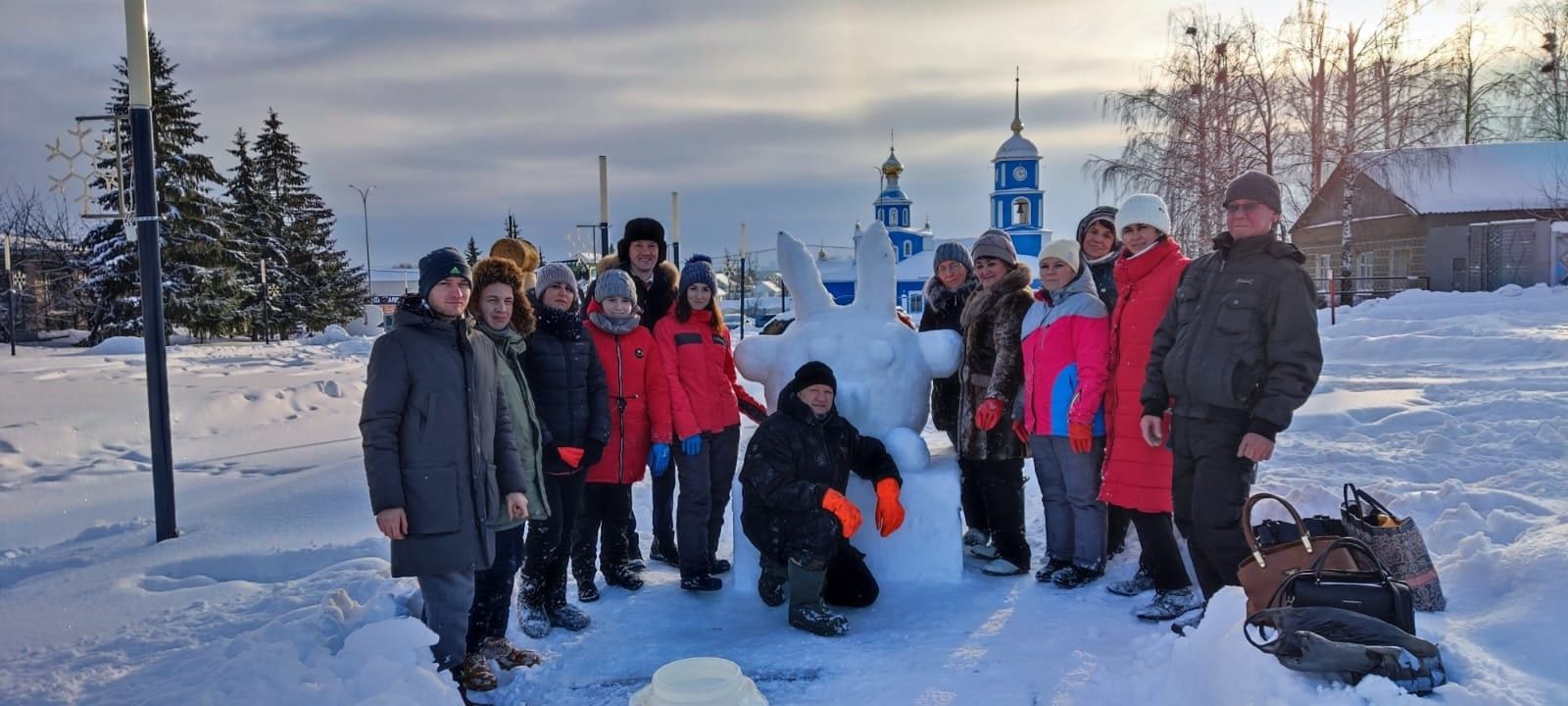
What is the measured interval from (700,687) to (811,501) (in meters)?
1.22

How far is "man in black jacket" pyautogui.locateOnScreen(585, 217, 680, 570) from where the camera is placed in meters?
4.46

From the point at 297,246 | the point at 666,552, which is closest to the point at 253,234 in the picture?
the point at 297,246

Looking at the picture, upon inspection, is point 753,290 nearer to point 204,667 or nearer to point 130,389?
point 130,389

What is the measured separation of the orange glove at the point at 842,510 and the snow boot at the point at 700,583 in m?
0.89

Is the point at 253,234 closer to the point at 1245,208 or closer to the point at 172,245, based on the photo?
the point at 172,245

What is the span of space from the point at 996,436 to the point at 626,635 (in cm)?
197

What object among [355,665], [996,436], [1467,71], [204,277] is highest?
[1467,71]

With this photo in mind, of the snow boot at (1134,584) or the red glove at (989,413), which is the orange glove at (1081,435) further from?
the snow boot at (1134,584)

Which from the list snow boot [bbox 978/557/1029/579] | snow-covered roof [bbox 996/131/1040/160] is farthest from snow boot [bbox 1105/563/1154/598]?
snow-covered roof [bbox 996/131/1040/160]

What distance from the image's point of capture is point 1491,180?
23344 millimetres

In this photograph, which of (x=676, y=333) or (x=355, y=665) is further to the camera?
(x=676, y=333)

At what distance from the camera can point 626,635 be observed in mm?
3613

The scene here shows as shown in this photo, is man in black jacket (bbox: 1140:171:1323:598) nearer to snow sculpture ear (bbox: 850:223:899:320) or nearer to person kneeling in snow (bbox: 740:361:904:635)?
person kneeling in snow (bbox: 740:361:904:635)

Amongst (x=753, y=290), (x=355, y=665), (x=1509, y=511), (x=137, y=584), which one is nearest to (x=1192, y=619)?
(x=1509, y=511)
